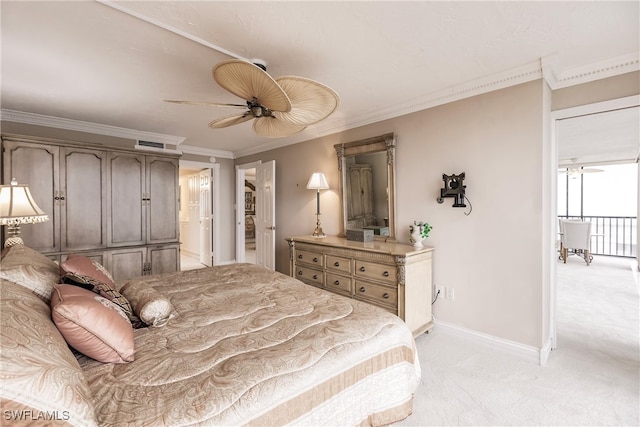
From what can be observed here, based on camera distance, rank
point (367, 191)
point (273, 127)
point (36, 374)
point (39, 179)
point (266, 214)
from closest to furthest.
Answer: point (36, 374)
point (273, 127)
point (39, 179)
point (367, 191)
point (266, 214)

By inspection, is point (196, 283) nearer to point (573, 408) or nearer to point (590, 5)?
point (573, 408)

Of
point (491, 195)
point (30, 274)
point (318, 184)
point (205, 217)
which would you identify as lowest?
point (30, 274)

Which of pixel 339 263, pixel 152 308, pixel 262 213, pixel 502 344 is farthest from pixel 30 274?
pixel 262 213

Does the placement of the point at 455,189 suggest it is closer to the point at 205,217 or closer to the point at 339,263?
the point at 339,263

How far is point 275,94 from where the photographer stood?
1.79m

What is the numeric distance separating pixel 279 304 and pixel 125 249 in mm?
3202

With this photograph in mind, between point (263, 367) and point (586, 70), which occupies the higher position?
point (586, 70)

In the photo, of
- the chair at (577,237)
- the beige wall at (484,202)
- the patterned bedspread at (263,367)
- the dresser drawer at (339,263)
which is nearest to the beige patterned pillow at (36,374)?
the patterned bedspread at (263,367)

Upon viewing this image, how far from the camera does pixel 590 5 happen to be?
5.70 ft

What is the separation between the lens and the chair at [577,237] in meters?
6.13

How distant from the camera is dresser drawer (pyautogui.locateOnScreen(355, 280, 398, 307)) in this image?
9.26 feet

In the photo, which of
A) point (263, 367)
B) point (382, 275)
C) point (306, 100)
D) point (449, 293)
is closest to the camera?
point (263, 367)

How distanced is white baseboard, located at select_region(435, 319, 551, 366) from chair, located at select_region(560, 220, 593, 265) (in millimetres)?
5003

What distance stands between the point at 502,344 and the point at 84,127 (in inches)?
226
